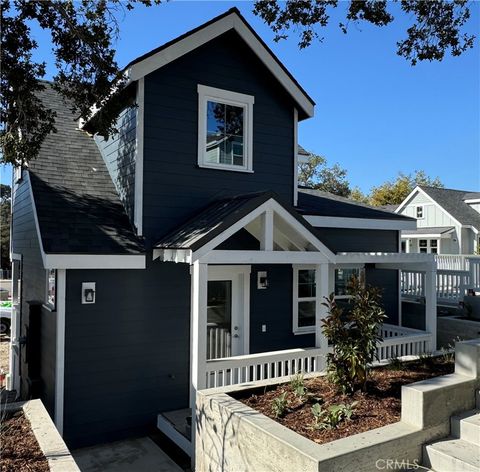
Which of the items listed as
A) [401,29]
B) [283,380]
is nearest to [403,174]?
[401,29]

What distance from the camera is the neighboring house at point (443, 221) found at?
29547 mm

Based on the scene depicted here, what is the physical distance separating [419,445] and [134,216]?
5.18 m

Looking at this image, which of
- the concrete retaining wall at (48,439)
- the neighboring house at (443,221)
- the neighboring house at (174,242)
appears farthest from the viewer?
the neighboring house at (443,221)

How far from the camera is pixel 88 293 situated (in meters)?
6.32

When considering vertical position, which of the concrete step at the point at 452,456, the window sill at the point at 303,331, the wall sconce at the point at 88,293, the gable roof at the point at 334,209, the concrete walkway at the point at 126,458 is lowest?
the concrete walkway at the point at 126,458

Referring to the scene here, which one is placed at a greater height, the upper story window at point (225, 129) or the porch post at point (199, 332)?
the upper story window at point (225, 129)

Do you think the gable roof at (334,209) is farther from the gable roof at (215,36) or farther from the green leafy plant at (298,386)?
the green leafy plant at (298,386)

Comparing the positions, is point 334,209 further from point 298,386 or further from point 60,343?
point 60,343

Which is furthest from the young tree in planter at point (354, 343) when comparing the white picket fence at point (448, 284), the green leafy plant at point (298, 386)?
the white picket fence at point (448, 284)

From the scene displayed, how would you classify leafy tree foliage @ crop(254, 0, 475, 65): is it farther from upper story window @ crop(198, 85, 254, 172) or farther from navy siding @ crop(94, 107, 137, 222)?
navy siding @ crop(94, 107, 137, 222)

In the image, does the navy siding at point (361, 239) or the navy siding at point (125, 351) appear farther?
the navy siding at point (361, 239)

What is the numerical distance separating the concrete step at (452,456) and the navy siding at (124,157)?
5405 millimetres

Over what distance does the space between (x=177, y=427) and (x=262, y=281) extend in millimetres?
2990

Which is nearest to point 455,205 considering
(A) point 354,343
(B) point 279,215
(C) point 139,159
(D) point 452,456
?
(B) point 279,215
